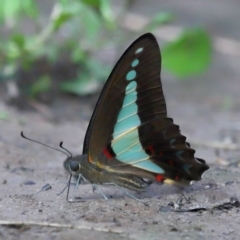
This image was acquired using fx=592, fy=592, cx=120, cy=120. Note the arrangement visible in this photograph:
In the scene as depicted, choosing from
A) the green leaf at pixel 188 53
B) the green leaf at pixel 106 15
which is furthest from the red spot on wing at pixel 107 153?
the green leaf at pixel 188 53

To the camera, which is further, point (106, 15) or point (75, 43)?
point (75, 43)

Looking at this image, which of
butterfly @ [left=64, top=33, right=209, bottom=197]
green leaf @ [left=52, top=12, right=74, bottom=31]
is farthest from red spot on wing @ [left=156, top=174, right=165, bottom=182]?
green leaf @ [left=52, top=12, right=74, bottom=31]

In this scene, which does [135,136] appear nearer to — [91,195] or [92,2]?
[91,195]

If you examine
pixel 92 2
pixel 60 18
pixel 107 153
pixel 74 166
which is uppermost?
pixel 92 2

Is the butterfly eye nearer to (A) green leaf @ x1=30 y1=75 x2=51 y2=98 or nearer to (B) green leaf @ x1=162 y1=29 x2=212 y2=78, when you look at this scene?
(A) green leaf @ x1=30 y1=75 x2=51 y2=98

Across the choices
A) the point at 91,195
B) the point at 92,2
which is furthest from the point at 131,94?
the point at 92,2

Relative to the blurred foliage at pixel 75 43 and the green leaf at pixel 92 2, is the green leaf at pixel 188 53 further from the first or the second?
the green leaf at pixel 92 2
